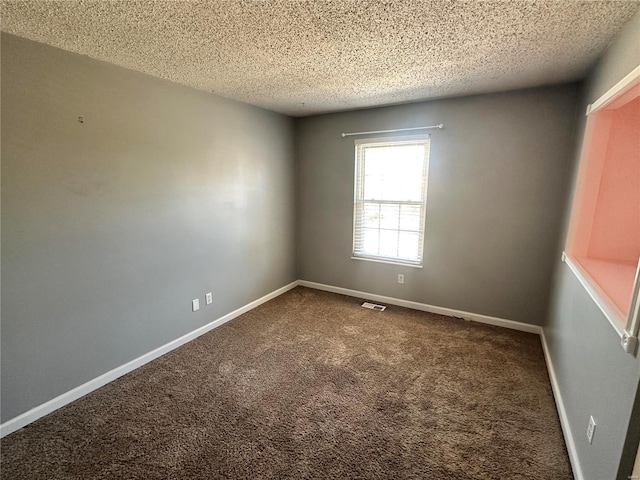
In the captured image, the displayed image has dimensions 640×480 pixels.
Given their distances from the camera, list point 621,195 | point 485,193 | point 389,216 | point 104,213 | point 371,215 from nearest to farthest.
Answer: point 621,195 < point 104,213 < point 485,193 < point 389,216 < point 371,215

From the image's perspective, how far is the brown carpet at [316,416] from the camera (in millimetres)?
1599

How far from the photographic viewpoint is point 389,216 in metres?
3.66

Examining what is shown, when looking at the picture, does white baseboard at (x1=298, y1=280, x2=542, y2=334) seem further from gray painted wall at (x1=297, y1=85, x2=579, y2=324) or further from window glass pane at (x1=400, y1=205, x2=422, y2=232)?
window glass pane at (x1=400, y1=205, x2=422, y2=232)

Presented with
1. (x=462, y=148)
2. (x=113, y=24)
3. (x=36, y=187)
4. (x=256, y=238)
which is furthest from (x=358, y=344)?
(x=113, y=24)

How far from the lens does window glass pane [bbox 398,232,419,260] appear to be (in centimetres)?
355

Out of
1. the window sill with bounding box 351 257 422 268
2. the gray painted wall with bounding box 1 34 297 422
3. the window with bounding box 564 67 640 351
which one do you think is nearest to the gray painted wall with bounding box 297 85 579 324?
the window sill with bounding box 351 257 422 268

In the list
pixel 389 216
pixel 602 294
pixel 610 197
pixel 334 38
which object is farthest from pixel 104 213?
pixel 610 197

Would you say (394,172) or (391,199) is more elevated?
(394,172)

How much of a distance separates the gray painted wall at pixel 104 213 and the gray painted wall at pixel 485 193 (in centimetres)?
166

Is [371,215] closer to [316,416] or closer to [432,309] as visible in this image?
[432,309]

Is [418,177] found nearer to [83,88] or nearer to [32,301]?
[83,88]

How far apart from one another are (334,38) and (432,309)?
2.94 m

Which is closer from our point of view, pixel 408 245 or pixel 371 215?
pixel 408 245

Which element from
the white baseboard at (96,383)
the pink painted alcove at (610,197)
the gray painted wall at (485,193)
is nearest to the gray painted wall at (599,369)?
the pink painted alcove at (610,197)
